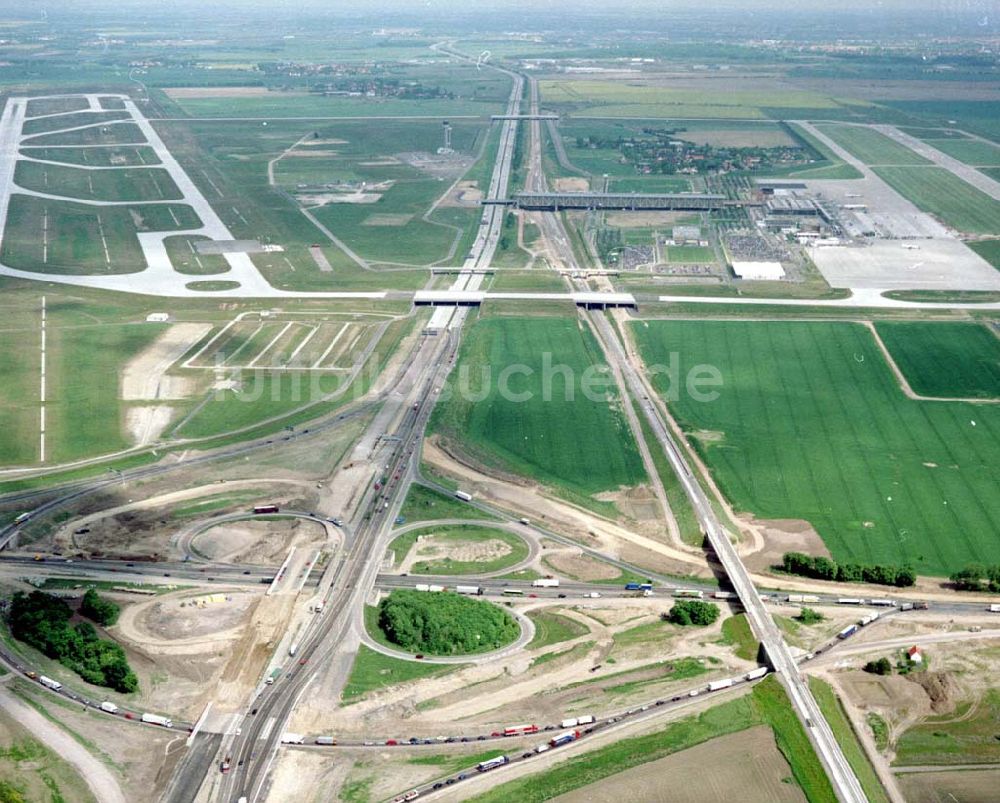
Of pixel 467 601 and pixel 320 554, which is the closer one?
pixel 467 601

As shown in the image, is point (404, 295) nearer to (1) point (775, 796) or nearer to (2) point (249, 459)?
(2) point (249, 459)

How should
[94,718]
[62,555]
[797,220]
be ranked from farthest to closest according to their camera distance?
[797,220]
[62,555]
[94,718]

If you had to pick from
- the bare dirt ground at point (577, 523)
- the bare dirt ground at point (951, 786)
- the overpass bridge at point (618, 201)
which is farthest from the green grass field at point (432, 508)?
the overpass bridge at point (618, 201)

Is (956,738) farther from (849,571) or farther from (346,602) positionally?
(346,602)

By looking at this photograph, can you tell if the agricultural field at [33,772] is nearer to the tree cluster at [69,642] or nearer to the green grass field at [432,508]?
the tree cluster at [69,642]

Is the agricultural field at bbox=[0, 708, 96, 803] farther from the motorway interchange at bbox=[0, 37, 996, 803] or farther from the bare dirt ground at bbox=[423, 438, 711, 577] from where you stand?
the bare dirt ground at bbox=[423, 438, 711, 577]

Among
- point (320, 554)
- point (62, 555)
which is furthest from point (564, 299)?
point (62, 555)

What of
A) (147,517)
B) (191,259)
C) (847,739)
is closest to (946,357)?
(847,739)
